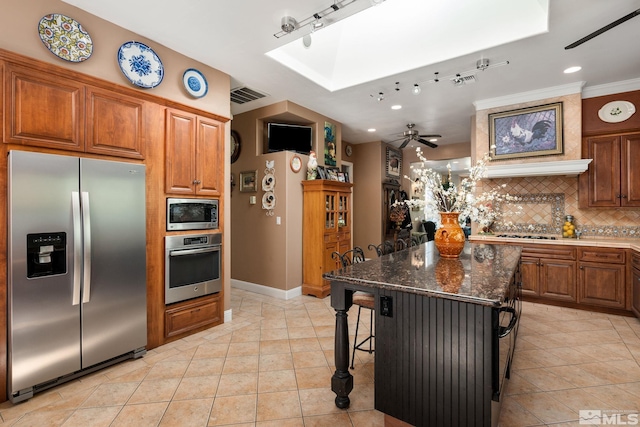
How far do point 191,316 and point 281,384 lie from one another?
1.36 metres

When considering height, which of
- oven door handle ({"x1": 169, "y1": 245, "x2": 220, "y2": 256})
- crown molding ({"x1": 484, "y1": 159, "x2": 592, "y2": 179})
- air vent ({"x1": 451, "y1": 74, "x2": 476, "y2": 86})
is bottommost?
oven door handle ({"x1": 169, "y1": 245, "x2": 220, "y2": 256})

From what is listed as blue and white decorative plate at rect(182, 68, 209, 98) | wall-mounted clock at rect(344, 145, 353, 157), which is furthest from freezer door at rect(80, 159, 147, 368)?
wall-mounted clock at rect(344, 145, 353, 157)

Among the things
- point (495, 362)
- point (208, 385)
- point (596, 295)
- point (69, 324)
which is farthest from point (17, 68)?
point (596, 295)

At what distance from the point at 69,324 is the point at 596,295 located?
5.50 meters

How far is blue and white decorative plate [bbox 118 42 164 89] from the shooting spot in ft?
8.80

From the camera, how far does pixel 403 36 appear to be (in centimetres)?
337

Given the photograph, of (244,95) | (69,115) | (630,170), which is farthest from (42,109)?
(630,170)

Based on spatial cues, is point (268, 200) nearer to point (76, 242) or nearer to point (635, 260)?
point (76, 242)

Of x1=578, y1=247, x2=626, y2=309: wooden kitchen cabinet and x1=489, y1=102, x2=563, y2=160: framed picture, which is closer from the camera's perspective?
x1=578, y1=247, x2=626, y2=309: wooden kitchen cabinet

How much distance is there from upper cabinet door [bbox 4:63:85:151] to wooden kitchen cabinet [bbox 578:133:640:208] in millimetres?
5714

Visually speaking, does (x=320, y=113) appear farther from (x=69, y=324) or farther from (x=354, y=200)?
(x=69, y=324)

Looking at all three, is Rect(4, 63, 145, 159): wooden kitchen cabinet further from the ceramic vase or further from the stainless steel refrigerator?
the ceramic vase

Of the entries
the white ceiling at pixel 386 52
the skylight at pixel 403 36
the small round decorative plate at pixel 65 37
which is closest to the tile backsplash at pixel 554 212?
the white ceiling at pixel 386 52

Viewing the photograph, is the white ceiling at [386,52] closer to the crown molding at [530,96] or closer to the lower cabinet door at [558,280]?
the crown molding at [530,96]
